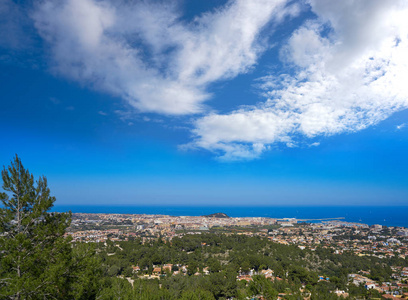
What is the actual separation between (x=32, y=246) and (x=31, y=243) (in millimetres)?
125

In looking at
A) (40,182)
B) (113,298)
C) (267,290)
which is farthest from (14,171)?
(267,290)

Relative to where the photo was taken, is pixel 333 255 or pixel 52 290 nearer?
pixel 52 290

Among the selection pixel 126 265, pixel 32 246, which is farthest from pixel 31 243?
pixel 126 265

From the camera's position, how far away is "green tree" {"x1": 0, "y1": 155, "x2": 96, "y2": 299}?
5625 millimetres

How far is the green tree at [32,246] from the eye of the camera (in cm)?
562

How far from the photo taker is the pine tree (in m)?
5.62

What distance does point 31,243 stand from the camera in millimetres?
6160

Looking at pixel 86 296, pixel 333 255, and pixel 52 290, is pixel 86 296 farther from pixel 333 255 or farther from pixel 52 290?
pixel 333 255

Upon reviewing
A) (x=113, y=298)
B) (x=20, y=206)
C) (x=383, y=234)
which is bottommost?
(x=383, y=234)

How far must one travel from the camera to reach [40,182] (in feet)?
23.7

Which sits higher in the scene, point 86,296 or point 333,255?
point 86,296

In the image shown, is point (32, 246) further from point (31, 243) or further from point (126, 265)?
point (126, 265)

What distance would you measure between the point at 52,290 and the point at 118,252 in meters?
22.8

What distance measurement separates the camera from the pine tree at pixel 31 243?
5617 millimetres
